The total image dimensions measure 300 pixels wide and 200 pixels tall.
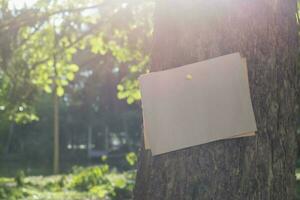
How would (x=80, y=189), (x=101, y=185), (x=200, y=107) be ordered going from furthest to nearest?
(x=80, y=189), (x=101, y=185), (x=200, y=107)

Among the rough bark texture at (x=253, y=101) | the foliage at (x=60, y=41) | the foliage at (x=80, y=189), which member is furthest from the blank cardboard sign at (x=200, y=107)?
the foliage at (x=80, y=189)

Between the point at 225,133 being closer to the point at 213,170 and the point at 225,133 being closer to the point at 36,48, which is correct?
the point at 213,170

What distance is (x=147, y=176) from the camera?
233 centimetres

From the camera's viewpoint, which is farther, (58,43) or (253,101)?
(58,43)

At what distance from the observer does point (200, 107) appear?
224cm

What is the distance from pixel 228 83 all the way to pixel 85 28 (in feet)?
35.8

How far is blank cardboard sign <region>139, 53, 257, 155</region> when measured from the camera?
7.29ft

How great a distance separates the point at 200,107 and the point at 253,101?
0.22 meters

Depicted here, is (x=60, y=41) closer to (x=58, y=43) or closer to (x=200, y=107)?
(x=58, y=43)

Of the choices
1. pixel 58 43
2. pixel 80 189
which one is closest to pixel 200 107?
pixel 58 43

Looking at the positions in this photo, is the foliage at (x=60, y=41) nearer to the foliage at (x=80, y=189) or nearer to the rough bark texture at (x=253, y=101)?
the foliage at (x=80, y=189)

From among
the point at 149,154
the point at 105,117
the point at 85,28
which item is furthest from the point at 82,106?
the point at 149,154

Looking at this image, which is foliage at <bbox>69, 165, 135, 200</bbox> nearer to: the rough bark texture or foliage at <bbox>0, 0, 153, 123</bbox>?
foliage at <bbox>0, 0, 153, 123</bbox>

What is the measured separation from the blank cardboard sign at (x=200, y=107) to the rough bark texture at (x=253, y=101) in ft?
0.14
